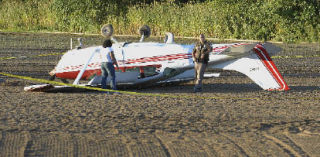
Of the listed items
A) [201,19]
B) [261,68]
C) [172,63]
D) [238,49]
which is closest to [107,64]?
→ [172,63]

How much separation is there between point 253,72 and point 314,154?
783 centimetres

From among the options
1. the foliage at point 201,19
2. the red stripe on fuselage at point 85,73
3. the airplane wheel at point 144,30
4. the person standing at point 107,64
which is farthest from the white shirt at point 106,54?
the foliage at point 201,19

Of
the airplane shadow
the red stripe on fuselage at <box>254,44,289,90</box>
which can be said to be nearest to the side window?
the airplane shadow

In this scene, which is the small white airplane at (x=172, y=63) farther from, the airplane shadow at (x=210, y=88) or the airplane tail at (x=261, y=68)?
the airplane shadow at (x=210, y=88)

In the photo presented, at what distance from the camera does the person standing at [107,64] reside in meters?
16.9

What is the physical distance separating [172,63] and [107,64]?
1.90 meters

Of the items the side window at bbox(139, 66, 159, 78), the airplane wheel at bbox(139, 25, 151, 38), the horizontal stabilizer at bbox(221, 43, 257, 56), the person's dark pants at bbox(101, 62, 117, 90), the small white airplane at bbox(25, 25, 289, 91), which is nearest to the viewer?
the person's dark pants at bbox(101, 62, 117, 90)

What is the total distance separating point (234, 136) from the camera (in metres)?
11.3

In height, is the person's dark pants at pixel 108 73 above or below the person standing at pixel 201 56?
below

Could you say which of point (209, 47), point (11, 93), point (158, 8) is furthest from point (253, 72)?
point (158, 8)

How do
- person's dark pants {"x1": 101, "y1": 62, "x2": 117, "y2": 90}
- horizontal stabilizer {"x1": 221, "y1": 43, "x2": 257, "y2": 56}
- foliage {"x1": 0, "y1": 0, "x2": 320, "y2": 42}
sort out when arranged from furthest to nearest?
foliage {"x1": 0, "y1": 0, "x2": 320, "y2": 42}, horizontal stabilizer {"x1": 221, "y1": 43, "x2": 257, "y2": 56}, person's dark pants {"x1": 101, "y1": 62, "x2": 117, "y2": 90}

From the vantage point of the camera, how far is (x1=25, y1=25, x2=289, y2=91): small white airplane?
1759 centimetres

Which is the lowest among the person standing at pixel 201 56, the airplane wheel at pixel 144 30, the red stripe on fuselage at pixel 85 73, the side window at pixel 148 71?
the red stripe on fuselage at pixel 85 73

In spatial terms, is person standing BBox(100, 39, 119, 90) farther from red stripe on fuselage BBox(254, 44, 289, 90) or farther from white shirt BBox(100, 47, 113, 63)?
red stripe on fuselage BBox(254, 44, 289, 90)
